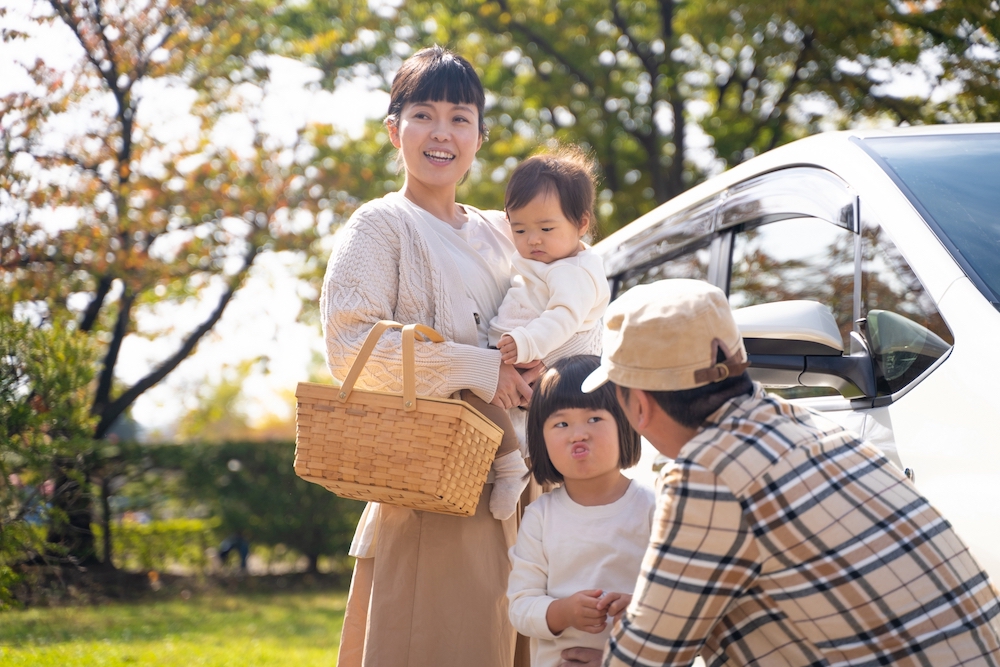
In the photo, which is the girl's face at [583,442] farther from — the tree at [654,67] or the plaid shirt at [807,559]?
the tree at [654,67]

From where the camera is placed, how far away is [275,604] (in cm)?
998

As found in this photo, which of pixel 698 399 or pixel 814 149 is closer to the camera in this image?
pixel 698 399

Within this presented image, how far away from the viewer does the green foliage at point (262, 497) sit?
11.1m

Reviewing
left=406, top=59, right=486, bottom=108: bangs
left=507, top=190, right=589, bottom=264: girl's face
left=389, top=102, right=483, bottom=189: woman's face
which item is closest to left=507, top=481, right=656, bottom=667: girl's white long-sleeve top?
left=507, top=190, right=589, bottom=264: girl's face

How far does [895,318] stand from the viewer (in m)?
2.34

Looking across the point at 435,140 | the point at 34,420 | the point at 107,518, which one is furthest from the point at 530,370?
the point at 107,518

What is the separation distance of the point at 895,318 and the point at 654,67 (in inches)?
416

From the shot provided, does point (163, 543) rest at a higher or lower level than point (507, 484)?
lower

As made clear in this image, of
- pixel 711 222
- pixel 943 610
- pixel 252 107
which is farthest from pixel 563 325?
pixel 252 107

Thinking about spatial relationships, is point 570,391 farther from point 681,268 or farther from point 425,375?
point 681,268

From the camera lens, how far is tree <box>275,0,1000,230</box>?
10.5 meters

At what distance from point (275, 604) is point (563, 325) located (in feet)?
26.4

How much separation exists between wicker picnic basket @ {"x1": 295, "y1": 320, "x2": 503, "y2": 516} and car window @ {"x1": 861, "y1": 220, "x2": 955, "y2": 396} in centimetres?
96

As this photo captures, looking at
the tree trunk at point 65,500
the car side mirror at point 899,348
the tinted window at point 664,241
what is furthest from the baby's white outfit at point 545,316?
the tree trunk at point 65,500
